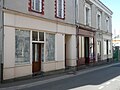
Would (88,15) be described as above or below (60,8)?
above

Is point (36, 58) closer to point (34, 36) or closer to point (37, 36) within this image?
point (37, 36)

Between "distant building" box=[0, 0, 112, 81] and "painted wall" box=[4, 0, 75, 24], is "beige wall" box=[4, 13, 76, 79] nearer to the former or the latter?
"distant building" box=[0, 0, 112, 81]

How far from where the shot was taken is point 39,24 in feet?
73.9

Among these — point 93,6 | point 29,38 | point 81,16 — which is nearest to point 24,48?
point 29,38

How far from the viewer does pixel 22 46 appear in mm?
20297

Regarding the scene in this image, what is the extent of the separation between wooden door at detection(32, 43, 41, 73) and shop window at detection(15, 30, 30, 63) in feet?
4.97

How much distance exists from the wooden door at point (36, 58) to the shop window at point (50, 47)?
114cm

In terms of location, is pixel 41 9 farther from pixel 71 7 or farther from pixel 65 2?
pixel 71 7

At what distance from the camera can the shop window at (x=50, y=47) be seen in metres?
24.4

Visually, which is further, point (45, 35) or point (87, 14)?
point (87, 14)

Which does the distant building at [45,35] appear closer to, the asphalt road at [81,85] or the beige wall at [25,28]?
the beige wall at [25,28]

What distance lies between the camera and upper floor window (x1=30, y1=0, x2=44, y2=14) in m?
21.7

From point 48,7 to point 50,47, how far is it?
129 inches

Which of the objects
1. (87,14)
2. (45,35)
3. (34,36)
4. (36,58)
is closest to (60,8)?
(45,35)
